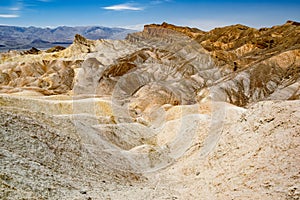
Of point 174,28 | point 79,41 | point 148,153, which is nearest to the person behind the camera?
point 148,153

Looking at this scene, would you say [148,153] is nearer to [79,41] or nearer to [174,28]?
[79,41]

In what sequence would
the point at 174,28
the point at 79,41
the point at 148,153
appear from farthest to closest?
the point at 174,28
the point at 79,41
the point at 148,153

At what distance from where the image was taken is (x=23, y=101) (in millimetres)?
23109

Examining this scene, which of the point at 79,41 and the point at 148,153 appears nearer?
the point at 148,153

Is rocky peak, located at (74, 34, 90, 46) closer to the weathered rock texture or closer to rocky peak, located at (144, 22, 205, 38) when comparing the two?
rocky peak, located at (144, 22, 205, 38)

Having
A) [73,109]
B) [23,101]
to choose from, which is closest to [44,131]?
[23,101]

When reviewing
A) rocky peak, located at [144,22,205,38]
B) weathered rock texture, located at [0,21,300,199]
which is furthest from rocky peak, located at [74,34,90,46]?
weathered rock texture, located at [0,21,300,199]

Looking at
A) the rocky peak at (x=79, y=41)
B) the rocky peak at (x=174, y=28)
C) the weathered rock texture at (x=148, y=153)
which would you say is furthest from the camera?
the rocky peak at (x=174, y=28)

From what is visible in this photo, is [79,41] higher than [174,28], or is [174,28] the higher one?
[174,28]

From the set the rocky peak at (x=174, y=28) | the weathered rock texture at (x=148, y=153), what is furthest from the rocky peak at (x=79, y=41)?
the weathered rock texture at (x=148, y=153)

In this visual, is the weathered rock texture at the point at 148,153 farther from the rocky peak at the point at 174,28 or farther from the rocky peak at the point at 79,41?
the rocky peak at the point at 174,28

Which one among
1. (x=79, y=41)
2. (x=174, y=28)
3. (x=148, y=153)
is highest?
(x=174, y=28)

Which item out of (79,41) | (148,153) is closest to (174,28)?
(79,41)

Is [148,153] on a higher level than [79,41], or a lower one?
lower
